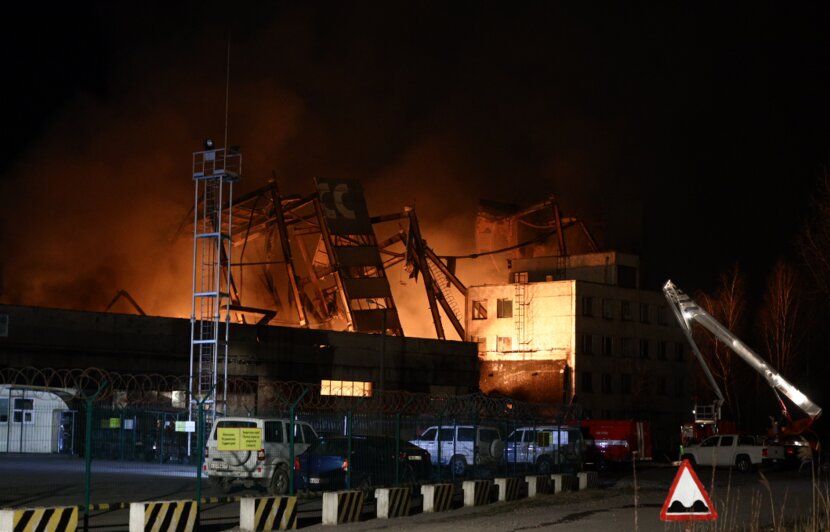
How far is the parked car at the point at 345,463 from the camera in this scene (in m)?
24.5

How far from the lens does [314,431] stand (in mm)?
25484

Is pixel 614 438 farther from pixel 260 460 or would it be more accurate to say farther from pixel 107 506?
pixel 107 506

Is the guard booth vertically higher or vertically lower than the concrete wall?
lower

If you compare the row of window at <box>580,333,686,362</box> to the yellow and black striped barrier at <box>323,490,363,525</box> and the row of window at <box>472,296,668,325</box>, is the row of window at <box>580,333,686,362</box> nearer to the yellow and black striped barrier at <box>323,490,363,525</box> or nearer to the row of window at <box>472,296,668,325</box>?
the row of window at <box>472,296,668,325</box>

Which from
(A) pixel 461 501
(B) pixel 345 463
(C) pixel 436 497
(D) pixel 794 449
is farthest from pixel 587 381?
(C) pixel 436 497

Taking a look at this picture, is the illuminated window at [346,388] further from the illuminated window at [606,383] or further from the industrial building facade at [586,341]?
the illuminated window at [606,383]

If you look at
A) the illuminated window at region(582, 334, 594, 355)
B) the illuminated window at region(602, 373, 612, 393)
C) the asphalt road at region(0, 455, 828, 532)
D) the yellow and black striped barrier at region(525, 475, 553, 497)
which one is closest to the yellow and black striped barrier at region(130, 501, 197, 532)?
the asphalt road at region(0, 455, 828, 532)

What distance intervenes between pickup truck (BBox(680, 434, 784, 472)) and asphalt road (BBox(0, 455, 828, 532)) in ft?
25.6

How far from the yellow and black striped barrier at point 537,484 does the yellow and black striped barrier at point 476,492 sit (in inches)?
111

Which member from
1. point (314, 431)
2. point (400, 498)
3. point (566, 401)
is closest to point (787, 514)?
point (400, 498)

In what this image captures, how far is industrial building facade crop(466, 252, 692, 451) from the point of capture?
251 feet

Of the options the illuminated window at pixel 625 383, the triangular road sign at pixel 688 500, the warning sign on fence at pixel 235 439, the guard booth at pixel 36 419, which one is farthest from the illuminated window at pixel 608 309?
the triangular road sign at pixel 688 500

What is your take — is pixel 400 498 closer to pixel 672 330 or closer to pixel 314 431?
pixel 314 431

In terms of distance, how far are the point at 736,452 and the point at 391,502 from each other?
27747mm
